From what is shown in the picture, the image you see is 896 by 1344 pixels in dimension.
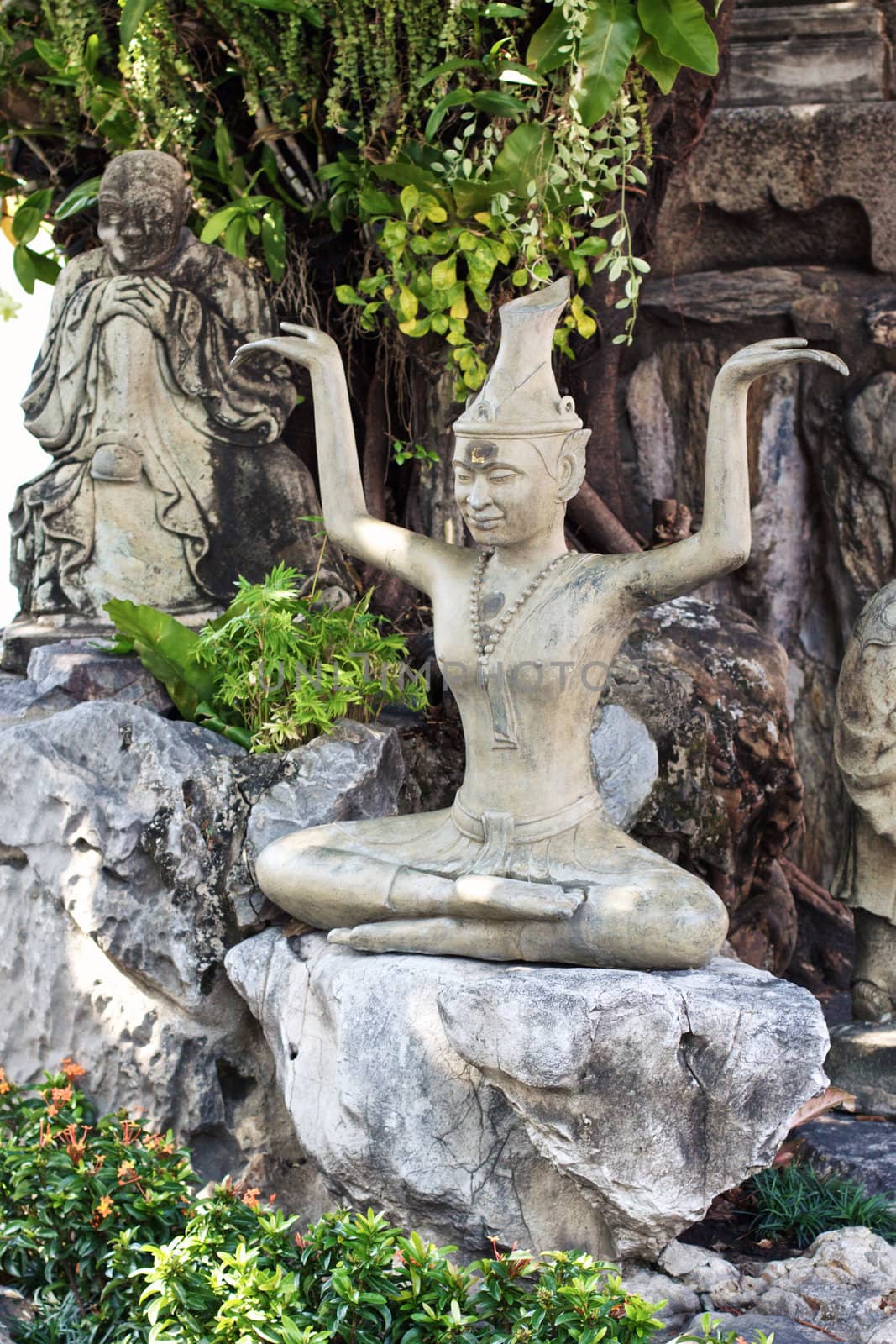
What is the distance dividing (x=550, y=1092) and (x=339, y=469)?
75.1 inches

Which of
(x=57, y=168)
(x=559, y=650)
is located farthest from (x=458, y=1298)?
(x=57, y=168)

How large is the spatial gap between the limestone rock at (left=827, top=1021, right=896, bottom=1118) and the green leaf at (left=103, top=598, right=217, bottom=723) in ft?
7.59

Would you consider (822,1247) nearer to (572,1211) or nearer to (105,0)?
(572,1211)

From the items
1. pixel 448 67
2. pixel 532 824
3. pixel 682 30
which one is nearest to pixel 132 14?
pixel 448 67

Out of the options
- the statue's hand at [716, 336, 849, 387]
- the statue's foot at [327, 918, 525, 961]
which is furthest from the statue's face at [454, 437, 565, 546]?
the statue's foot at [327, 918, 525, 961]

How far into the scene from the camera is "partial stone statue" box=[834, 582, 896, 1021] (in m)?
5.37

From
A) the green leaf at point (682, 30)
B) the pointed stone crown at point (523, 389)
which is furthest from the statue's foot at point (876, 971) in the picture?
the green leaf at point (682, 30)

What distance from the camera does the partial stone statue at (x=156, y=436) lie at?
6.00 meters

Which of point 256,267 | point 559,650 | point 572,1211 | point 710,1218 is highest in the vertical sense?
point 256,267

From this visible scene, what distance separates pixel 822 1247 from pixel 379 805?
1.82 meters

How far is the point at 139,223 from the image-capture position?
596 centimetres

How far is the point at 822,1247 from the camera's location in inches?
173

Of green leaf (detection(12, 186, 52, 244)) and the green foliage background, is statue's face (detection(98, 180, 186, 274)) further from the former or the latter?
green leaf (detection(12, 186, 52, 244))

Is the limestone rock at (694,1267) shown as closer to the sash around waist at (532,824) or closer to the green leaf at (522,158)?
the sash around waist at (532,824)
